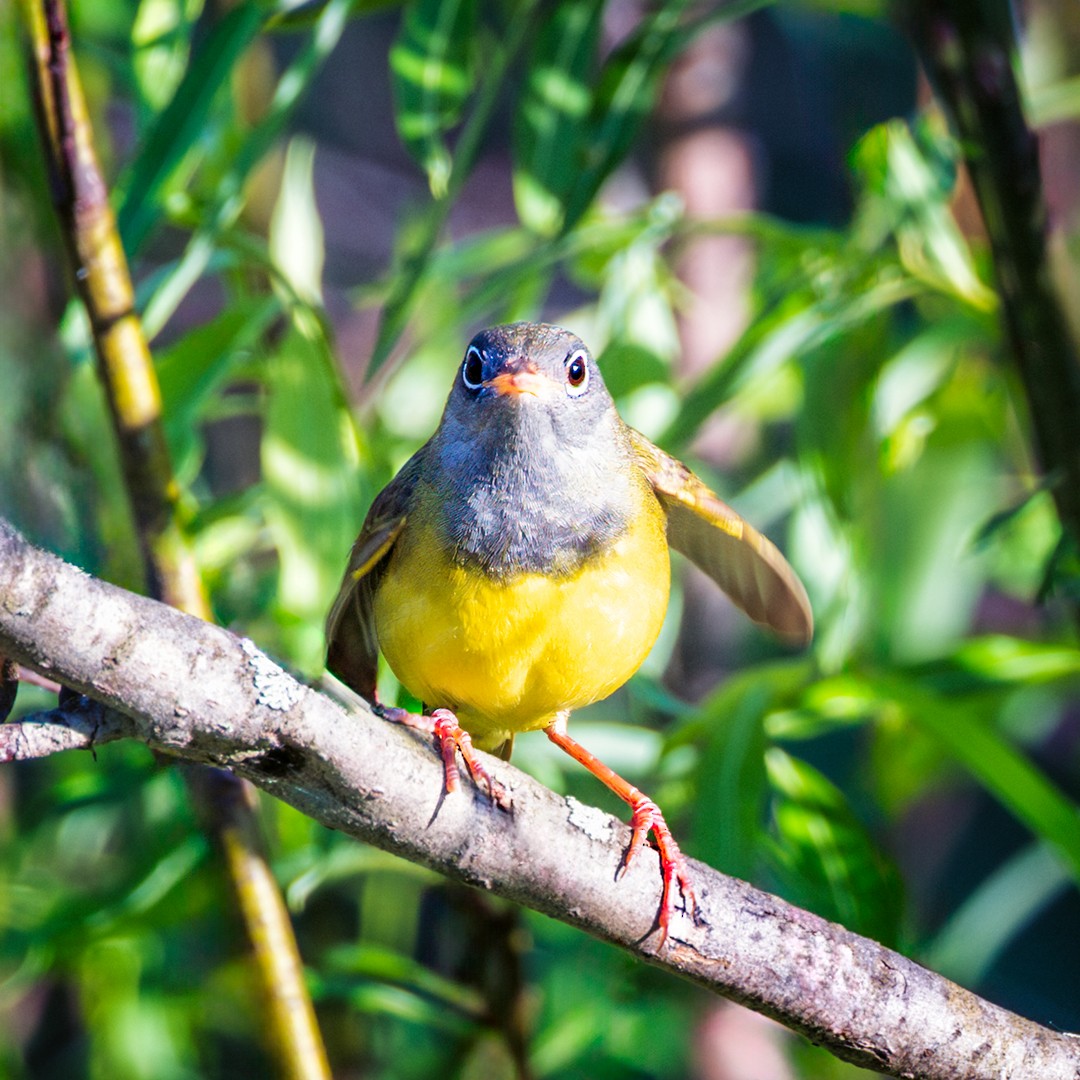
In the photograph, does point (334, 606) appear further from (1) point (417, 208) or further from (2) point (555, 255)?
(1) point (417, 208)

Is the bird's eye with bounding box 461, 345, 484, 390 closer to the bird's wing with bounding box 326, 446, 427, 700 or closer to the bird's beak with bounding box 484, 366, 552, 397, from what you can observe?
the bird's beak with bounding box 484, 366, 552, 397

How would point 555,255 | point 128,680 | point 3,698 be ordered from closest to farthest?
point 128,680, point 3,698, point 555,255


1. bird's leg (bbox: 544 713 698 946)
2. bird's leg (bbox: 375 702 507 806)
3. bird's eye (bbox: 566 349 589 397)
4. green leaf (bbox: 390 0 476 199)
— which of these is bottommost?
bird's leg (bbox: 544 713 698 946)

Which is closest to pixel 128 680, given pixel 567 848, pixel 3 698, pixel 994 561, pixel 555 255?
pixel 3 698

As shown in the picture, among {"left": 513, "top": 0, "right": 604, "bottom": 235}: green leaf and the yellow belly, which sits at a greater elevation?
{"left": 513, "top": 0, "right": 604, "bottom": 235}: green leaf

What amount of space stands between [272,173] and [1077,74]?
A: 2.21 m

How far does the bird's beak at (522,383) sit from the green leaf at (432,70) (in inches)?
15.0

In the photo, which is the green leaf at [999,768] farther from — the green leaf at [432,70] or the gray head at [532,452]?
the green leaf at [432,70]

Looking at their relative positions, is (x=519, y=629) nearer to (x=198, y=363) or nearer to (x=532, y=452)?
(x=532, y=452)

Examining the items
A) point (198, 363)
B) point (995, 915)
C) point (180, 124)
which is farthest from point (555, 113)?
point (995, 915)

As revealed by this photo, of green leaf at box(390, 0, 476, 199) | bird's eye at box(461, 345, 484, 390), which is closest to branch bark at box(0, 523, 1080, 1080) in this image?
bird's eye at box(461, 345, 484, 390)

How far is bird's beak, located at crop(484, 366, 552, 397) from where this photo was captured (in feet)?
6.39

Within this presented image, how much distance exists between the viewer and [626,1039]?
9.13 ft

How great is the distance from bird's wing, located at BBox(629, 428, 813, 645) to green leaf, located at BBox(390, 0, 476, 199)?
61cm
